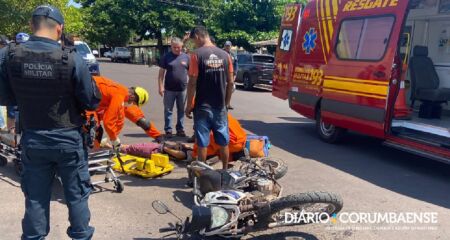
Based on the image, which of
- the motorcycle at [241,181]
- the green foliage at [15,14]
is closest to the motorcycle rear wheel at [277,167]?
the motorcycle at [241,181]

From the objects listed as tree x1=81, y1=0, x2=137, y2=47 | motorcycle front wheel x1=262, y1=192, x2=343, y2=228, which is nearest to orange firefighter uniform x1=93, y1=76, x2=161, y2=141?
motorcycle front wheel x1=262, y1=192, x2=343, y2=228

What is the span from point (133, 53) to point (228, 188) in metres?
51.4

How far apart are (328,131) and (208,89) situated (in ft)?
11.9

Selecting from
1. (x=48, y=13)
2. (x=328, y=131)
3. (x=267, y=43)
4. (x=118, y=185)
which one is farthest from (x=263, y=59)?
(x=48, y=13)

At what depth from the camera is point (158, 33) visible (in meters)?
45.2

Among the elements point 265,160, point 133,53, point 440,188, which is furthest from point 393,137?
point 133,53

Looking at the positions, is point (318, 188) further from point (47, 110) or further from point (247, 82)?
point (247, 82)

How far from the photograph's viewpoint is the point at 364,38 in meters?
6.98

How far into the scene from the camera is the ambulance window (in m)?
6.52

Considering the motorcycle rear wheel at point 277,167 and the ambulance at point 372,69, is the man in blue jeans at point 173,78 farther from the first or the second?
the motorcycle rear wheel at point 277,167

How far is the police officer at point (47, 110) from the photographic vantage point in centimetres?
288

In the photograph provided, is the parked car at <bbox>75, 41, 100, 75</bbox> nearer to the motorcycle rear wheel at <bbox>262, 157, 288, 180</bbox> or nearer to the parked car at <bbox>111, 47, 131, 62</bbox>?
the motorcycle rear wheel at <bbox>262, 157, 288, 180</bbox>

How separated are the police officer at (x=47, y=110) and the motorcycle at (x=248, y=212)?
2.87 feet

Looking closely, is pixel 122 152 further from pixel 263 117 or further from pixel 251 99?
pixel 251 99
